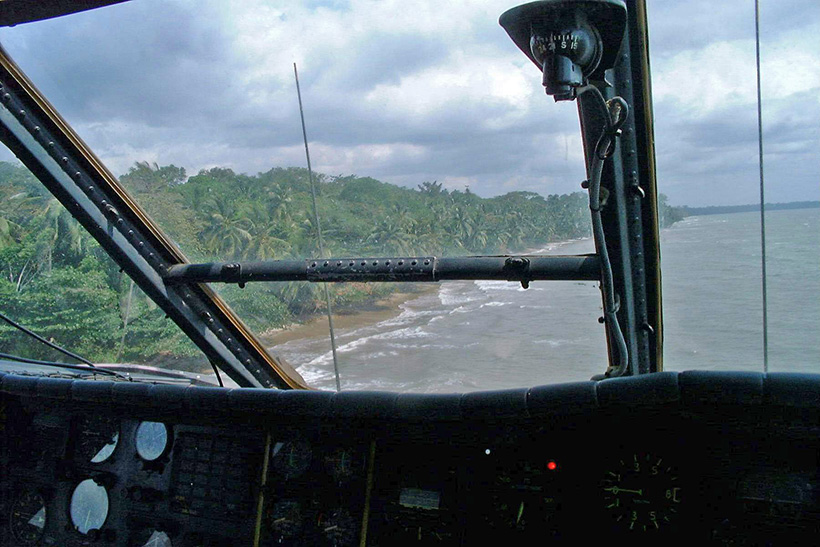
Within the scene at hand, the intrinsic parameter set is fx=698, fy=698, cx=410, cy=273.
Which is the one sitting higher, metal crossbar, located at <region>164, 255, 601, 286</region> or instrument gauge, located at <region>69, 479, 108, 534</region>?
metal crossbar, located at <region>164, 255, 601, 286</region>

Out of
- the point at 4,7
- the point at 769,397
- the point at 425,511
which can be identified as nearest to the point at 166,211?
the point at 4,7

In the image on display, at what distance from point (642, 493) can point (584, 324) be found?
965 mm

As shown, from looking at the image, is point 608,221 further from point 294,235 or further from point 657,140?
point 294,235

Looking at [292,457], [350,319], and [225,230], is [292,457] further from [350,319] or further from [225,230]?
[225,230]

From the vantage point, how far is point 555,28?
5.86 feet

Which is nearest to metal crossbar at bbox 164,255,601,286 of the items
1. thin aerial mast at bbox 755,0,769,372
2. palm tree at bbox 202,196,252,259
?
palm tree at bbox 202,196,252,259

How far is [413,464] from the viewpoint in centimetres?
228

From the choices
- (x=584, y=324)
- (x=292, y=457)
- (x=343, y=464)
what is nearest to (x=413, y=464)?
(x=343, y=464)

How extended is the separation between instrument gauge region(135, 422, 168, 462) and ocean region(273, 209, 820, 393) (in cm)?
91

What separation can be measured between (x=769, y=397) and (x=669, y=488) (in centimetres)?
42

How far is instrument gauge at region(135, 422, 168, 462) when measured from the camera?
8.89 feet

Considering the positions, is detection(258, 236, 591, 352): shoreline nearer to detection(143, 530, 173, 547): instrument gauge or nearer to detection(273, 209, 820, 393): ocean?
detection(273, 209, 820, 393): ocean

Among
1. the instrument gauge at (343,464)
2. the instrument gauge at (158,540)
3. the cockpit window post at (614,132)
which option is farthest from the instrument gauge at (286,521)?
the cockpit window post at (614,132)

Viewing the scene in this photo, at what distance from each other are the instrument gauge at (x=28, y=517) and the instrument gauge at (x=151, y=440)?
1.66 ft
